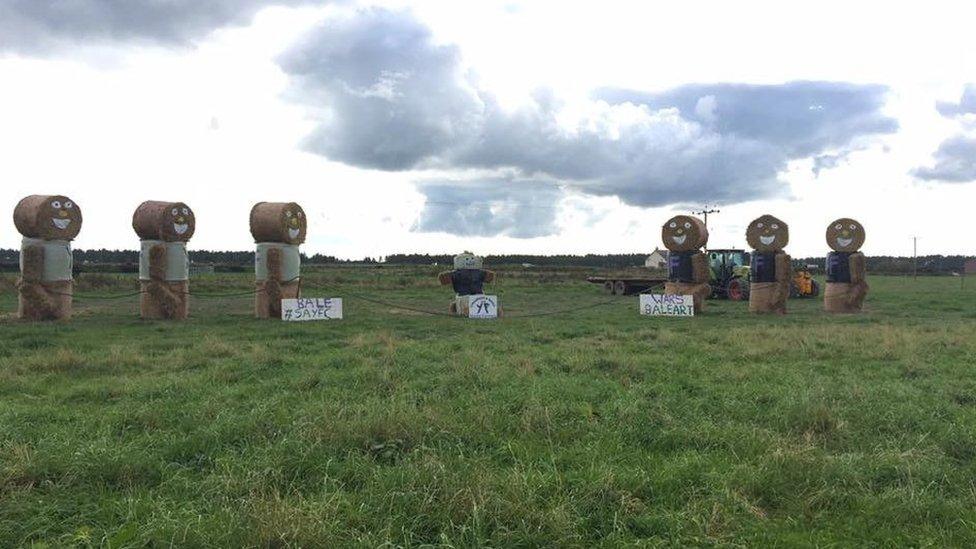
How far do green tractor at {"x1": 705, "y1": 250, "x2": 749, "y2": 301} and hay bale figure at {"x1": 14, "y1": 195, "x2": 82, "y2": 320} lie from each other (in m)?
21.4

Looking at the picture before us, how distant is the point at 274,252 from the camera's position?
1683cm

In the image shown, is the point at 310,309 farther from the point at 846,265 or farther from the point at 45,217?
the point at 846,265

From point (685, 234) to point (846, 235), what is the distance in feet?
16.8

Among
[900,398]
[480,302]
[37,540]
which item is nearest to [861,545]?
[900,398]

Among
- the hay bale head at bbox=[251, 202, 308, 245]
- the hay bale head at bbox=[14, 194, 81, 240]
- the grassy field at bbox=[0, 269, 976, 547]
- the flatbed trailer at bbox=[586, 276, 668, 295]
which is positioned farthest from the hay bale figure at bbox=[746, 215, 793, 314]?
the hay bale head at bbox=[14, 194, 81, 240]

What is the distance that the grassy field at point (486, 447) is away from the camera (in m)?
3.85

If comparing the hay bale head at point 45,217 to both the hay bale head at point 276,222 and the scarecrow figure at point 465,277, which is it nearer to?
the hay bale head at point 276,222

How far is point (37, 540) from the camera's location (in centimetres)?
364

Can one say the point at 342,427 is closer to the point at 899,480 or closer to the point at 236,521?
the point at 236,521

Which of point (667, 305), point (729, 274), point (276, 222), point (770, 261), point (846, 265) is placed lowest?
point (667, 305)

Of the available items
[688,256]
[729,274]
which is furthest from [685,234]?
[729,274]

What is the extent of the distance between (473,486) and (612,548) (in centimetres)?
89

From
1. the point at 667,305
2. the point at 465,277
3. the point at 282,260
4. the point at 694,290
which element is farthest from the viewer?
the point at 694,290

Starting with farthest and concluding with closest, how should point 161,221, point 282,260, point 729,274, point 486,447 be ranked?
point 729,274 < point 282,260 < point 161,221 < point 486,447
